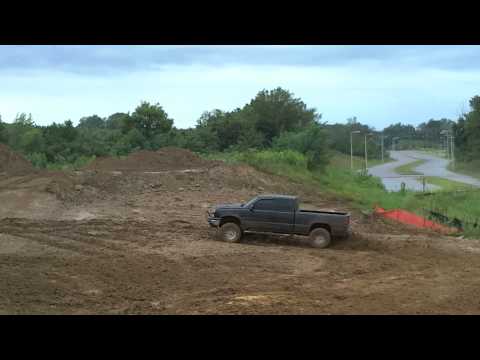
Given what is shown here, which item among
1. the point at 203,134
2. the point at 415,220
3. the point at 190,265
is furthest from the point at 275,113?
the point at 190,265

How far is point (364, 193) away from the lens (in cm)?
3781

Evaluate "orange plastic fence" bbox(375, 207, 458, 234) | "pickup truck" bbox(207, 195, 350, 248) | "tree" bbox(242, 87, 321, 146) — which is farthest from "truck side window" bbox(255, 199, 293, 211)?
"tree" bbox(242, 87, 321, 146)

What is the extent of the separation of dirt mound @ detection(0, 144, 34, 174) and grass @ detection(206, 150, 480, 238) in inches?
608

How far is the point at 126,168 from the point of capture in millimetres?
37188

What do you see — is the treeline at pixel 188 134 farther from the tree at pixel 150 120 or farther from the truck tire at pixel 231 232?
the truck tire at pixel 231 232

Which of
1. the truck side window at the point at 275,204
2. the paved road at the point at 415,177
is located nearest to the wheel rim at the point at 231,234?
the truck side window at the point at 275,204

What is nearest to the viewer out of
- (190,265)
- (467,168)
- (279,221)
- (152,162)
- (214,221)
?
(190,265)

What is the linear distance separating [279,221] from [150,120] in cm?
4405

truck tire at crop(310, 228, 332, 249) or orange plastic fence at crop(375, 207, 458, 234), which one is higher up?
truck tire at crop(310, 228, 332, 249)

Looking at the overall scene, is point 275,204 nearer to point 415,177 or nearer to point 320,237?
point 320,237

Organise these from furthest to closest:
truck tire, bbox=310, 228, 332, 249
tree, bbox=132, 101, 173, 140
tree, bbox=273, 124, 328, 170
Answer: tree, bbox=132, 101, 173, 140, tree, bbox=273, 124, 328, 170, truck tire, bbox=310, 228, 332, 249

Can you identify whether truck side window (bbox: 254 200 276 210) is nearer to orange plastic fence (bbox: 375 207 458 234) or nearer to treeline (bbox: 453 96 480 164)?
orange plastic fence (bbox: 375 207 458 234)

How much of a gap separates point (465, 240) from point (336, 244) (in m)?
5.74

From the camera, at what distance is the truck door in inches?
718
